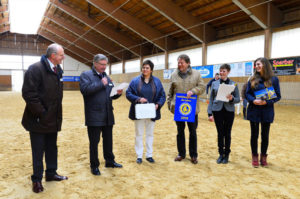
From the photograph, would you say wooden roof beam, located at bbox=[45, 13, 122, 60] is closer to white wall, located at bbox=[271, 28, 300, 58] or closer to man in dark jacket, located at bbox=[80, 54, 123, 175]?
white wall, located at bbox=[271, 28, 300, 58]

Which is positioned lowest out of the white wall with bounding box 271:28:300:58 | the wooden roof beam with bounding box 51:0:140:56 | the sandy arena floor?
the sandy arena floor

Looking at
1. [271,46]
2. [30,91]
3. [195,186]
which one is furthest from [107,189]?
[271,46]

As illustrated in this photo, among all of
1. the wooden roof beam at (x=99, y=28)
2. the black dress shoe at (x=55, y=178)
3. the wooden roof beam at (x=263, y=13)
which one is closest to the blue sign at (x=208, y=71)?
the wooden roof beam at (x=263, y=13)

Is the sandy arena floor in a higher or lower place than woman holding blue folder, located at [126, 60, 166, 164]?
lower

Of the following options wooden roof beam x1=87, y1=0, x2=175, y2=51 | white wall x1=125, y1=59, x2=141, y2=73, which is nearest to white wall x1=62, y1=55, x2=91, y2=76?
white wall x1=125, y1=59, x2=141, y2=73

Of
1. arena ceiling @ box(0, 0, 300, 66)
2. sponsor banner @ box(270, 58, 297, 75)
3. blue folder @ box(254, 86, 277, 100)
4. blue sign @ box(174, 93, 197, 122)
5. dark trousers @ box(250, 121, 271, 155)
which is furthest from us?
arena ceiling @ box(0, 0, 300, 66)

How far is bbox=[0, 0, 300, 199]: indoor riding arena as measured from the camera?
234 cm

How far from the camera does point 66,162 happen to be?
301cm

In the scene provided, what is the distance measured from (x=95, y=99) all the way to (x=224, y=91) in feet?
5.32

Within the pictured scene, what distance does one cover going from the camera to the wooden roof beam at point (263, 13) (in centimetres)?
930

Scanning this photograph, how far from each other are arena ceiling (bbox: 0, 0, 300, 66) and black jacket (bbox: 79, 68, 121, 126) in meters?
8.58

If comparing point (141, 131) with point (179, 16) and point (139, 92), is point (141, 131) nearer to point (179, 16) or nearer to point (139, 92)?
point (139, 92)

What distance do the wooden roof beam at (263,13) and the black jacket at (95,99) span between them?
28.9 feet

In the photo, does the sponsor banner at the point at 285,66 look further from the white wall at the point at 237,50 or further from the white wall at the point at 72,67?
the white wall at the point at 72,67
